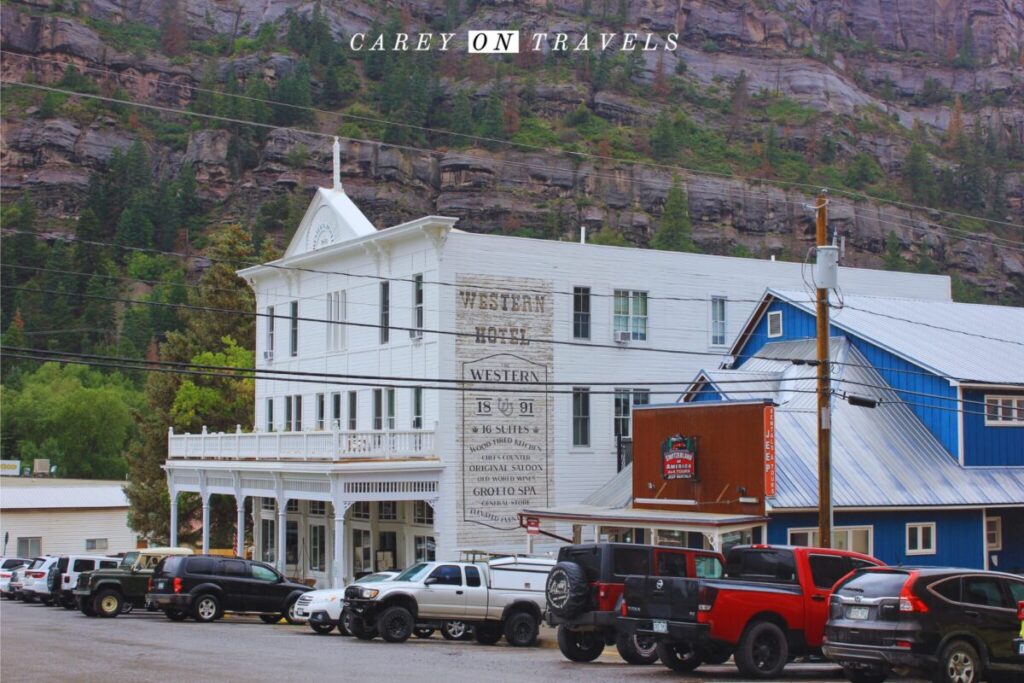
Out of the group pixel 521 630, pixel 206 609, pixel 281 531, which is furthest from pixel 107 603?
pixel 521 630

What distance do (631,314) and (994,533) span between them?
43.0 ft

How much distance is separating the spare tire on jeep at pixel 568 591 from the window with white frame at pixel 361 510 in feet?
71.9

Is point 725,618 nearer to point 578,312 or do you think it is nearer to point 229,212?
point 578,312

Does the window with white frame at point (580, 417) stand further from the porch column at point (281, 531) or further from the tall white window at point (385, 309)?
the porch column at point (281, 531)

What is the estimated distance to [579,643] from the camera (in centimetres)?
2220

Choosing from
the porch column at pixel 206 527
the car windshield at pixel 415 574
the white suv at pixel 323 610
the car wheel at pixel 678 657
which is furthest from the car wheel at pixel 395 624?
the porch column at pixel 206 527

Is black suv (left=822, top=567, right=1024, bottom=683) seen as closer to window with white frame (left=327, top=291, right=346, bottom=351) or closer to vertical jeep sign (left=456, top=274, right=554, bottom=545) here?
vertical jeep sign (left=456, top=274, right=554, bottom=545)

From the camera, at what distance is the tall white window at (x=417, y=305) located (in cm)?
3944

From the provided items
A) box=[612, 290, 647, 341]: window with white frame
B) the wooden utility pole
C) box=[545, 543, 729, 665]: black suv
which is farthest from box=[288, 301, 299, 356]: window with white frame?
box=[545, 543, 729, 665]: black suv

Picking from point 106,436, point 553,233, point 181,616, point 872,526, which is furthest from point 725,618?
point 553,233

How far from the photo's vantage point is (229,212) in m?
199

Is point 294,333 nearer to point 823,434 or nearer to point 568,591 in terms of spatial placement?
point 823,434

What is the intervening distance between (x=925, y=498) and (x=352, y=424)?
19.3 metres

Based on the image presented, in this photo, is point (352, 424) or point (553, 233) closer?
point (352, 424)
